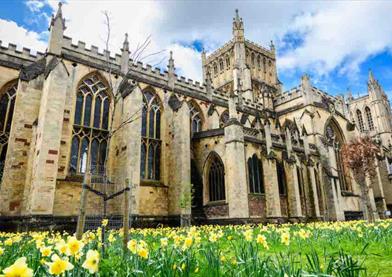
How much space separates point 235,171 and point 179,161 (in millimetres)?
3676

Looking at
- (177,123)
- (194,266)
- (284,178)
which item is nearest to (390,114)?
(284,178)

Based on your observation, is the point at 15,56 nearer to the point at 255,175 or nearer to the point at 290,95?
the point at 255,175

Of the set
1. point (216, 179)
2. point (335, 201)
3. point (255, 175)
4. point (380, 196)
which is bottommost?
point (335, 201)

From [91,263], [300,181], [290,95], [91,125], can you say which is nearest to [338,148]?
[290,95]

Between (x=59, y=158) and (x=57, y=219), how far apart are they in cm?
327

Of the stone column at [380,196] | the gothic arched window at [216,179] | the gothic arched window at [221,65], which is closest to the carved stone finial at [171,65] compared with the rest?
the gothic arched window at [216,179]

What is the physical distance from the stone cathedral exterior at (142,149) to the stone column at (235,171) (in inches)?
2.5

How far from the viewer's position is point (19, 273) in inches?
56.5

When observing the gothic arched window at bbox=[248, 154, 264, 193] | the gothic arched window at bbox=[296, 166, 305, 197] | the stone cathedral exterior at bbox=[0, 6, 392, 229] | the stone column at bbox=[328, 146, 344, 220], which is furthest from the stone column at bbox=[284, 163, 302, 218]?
the stone column at bbox=[328, 146, 344, 220]

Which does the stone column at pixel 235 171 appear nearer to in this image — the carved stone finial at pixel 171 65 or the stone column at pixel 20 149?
the carved stone finial at pixel 171 65

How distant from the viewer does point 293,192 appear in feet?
67.0

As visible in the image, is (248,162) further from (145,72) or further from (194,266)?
(194,266)

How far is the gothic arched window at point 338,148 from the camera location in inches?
1104

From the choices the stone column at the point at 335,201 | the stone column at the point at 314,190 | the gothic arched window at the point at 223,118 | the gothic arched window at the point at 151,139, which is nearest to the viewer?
the gothic arched window at the point at 151,139
